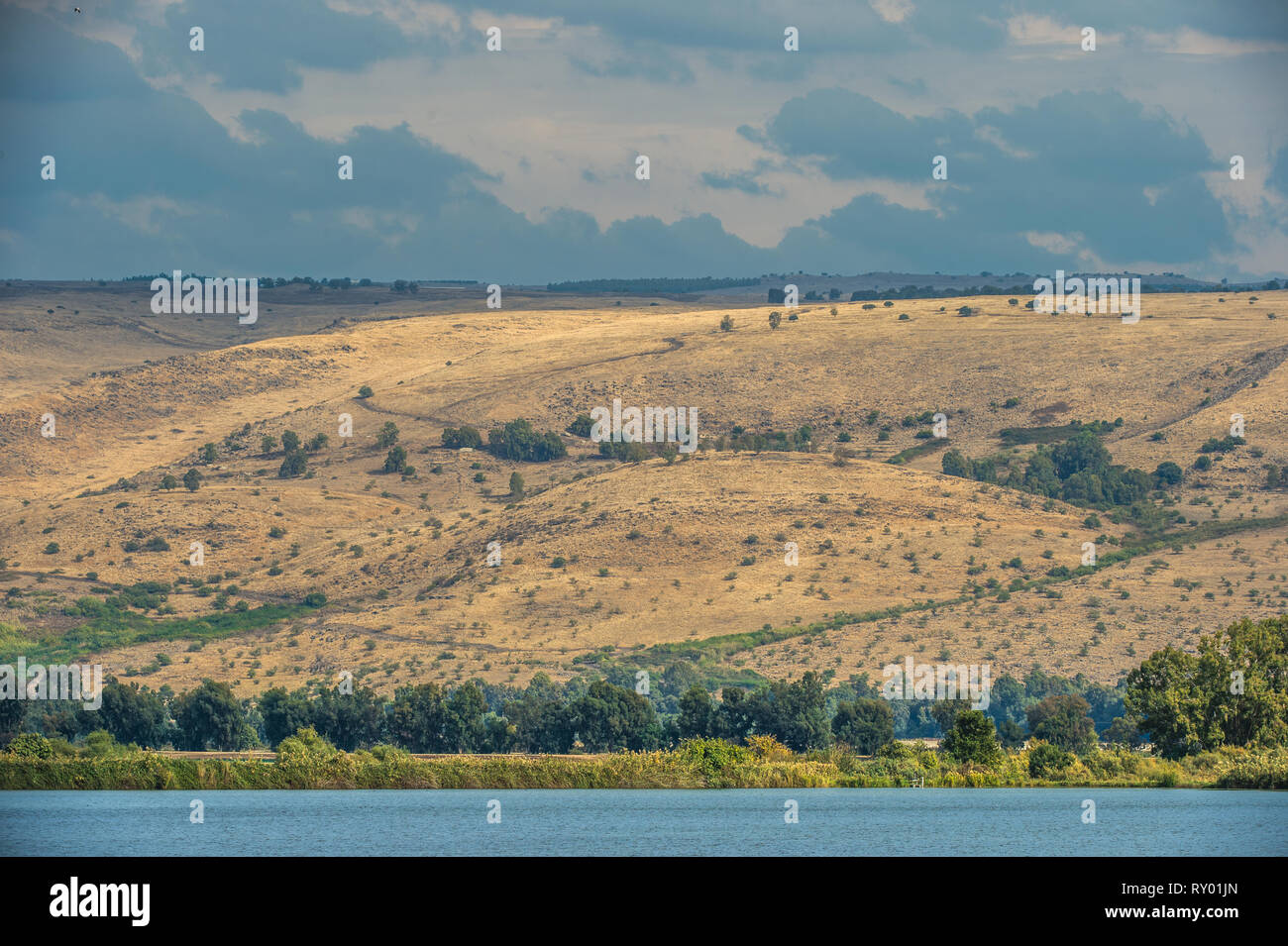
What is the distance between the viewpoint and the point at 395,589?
190m

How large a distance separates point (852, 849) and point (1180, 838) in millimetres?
12285

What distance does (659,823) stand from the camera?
226ft

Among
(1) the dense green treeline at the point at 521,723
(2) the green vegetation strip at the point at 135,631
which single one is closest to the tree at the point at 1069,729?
(1) the dense green treeline at the point at 521,723

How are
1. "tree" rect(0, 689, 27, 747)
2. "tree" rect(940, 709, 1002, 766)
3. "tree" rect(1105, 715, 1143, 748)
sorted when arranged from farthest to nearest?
1. "tree" rect(0, 689, 27, 747)
2. "tree" rect(1105, 715, 1143, 748)
3. "tree" rect(940, 709, 1002, 766)

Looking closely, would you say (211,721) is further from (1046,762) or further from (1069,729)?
(1069,729)

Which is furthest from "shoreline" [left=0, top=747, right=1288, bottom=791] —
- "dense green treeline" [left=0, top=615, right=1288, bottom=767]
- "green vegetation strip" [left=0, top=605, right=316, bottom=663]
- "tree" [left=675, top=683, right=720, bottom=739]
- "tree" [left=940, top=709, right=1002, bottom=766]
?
"green vegetation strip" [left=0, top=605, right=316, bottom=663]

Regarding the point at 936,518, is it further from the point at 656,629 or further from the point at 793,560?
the point at 656,629

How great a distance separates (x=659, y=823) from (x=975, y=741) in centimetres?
2458

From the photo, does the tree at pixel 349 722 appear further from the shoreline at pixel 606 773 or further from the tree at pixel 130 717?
the shoreline at pixel 606 773

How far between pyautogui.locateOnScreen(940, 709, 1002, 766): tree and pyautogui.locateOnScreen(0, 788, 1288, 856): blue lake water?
7.46 ft

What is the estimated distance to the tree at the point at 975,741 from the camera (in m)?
86.6

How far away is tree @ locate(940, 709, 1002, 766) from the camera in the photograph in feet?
284

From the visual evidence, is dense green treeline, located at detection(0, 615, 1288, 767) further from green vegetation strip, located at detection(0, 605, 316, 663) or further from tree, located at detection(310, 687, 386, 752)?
green vegetation strip, located at detection(0, 605, 316, 663)

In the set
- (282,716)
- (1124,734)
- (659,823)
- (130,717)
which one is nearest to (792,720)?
(1124,734)
